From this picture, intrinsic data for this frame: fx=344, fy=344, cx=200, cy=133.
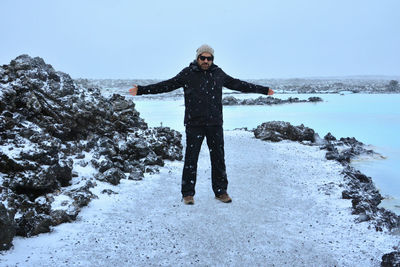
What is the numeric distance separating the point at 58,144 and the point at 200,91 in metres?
3.74

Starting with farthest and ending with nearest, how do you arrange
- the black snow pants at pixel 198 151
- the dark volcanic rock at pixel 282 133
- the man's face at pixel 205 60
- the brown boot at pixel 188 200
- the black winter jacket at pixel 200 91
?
1. the dark volcanic rock at pixel 282 133
2. the brown boot at pixel 188 200
3. the black snow pants at pixel 198 151
4. the black winter jacket at pixel 200 91
5. the man's face at pixel 205 60

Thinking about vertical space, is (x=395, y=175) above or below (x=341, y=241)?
below

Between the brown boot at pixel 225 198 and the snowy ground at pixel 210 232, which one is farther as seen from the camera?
the brown boot at pixel 225 198

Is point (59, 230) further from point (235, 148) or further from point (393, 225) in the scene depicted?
point (235, 148)

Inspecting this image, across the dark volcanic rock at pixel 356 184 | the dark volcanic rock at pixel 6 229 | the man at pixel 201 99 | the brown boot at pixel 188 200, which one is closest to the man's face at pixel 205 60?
the man at pixel 201 99

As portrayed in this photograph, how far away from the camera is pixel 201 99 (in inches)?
223

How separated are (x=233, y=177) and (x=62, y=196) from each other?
4.26 metres

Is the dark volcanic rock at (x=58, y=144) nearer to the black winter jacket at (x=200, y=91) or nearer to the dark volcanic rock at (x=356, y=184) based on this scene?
the black winter jacket at (x=200, y=91)

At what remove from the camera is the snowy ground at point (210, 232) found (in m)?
4.54

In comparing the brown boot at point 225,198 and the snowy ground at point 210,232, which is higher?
the brown boot at point 225,198

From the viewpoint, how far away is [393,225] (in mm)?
5801

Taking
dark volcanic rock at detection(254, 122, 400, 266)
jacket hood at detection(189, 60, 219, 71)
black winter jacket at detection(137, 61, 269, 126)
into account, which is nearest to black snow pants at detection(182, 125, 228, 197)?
black winter jacket at detection(137, 61, 269, 126)

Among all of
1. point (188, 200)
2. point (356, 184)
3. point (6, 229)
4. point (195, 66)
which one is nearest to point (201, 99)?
point (195, 66)

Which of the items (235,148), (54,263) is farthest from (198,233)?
(235,148)
